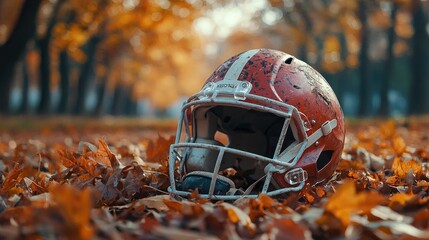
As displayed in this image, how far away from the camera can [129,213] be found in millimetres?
2619

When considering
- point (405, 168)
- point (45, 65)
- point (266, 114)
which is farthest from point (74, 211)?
point (45, 65)

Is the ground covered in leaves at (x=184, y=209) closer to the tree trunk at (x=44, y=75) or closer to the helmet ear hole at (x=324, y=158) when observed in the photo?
the helmet ear hole at (x=324, y=158)

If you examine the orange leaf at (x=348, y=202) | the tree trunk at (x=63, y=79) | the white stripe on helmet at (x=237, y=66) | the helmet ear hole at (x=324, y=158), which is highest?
the white stripe on helmet at (x=237, y=66)

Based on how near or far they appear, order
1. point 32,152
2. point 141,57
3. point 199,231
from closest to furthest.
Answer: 1. point 199,231
2. point 32,152
3. point 141,57

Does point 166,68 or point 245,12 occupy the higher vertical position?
point 245,12

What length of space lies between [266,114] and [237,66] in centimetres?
49

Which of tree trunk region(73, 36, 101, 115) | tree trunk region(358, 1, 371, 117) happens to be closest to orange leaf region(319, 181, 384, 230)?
tree trunk region(358, 1, 371, 117)

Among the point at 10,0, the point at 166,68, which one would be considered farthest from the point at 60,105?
the point at 166,68

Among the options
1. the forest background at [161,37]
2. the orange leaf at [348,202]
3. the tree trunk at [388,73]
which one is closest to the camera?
the orange leaf at [348,202]

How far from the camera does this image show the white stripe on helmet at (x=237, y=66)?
11.0 feet

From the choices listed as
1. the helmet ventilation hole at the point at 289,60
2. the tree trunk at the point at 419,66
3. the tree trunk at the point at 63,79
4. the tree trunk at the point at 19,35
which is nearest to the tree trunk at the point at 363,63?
the tree trunk at the point at 419,66

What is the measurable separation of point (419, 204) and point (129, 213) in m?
1.17

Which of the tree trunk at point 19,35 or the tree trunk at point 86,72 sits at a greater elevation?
the tree trunk at point 19,35

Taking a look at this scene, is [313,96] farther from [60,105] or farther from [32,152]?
[60,105]
